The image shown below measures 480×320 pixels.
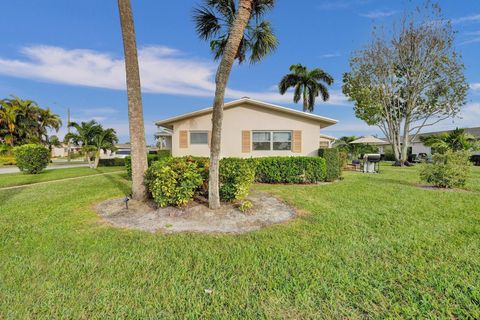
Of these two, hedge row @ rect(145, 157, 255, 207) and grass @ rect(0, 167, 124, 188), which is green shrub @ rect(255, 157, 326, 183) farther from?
grass @ rect(0, 167, 124, 188)

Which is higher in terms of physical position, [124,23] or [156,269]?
[124,23]

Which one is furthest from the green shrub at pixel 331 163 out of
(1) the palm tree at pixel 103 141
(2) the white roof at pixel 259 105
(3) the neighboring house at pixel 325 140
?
(1) the palm tree at pixel 103 141

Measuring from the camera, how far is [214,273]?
2844 millimetres

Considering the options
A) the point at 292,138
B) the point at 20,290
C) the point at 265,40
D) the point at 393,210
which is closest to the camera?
the point at 20,290

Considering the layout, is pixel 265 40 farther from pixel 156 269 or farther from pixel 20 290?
pixel 20 290

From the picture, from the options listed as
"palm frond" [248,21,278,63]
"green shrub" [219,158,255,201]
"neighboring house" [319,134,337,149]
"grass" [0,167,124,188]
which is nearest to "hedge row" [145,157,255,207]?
"green shrub" [219,158,255,201]

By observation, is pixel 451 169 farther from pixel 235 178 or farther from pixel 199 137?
pixel 199 137

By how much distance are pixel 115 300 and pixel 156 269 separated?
64cm

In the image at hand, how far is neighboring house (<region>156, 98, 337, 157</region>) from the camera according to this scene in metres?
12.7

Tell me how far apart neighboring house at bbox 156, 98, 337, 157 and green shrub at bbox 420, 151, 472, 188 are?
5150 millimetres

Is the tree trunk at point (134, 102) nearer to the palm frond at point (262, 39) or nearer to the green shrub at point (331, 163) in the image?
the palm frond at point (262, 39)

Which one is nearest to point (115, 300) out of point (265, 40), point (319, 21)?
point (265, 40)

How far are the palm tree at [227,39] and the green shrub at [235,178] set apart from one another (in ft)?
1.49

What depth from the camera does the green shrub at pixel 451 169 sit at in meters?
8.58
